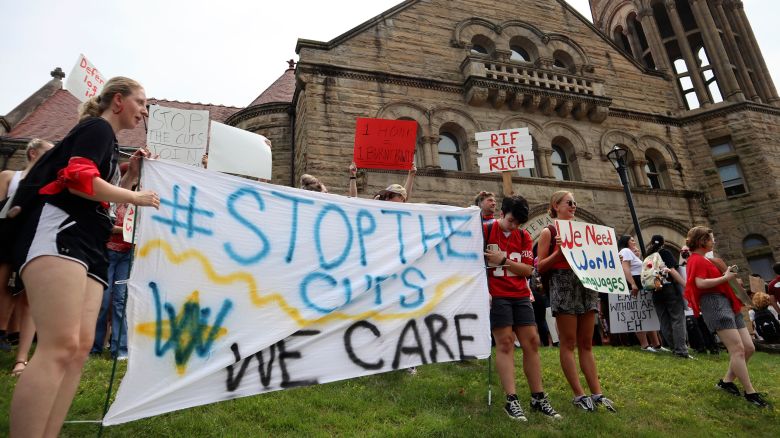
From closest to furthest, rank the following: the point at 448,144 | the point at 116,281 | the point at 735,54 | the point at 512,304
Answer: the point at 116,281 < the point at 512,304 < the point at 448,144 < the point at 735,54

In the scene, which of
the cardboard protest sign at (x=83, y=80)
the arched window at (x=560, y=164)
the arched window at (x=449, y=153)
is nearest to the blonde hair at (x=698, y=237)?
the cardboard protest sign at (x=83, y=80)

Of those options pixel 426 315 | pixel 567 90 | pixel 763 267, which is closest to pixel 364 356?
pixel 426 315

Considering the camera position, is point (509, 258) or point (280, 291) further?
point (509, 258)

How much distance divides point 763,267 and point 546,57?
34.5 feet

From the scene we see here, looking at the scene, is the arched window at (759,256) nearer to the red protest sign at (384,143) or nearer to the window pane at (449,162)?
the window pane at (449,162)

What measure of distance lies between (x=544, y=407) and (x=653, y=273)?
4549 mm

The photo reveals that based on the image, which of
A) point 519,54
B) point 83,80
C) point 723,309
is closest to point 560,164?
point 519,54

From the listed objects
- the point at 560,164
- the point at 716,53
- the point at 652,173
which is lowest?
the point at 652,173

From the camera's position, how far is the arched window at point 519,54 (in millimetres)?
17219

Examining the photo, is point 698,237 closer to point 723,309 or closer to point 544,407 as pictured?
point 723,309

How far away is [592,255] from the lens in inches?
203

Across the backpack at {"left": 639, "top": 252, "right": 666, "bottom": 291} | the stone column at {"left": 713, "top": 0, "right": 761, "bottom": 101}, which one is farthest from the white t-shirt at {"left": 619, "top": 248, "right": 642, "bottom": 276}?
the stone column at {"left": 713, "top": 0, "right": 761, "bottom": 101}

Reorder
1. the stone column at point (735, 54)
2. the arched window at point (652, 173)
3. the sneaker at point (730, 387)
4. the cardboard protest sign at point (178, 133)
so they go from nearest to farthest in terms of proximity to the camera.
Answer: the sneaker at point (730, 387), the cardboard protest sign at point (178, 133), the arched window at point (652, 173), the stone column at point (735, 54)

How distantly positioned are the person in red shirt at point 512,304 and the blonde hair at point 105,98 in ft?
11.0
